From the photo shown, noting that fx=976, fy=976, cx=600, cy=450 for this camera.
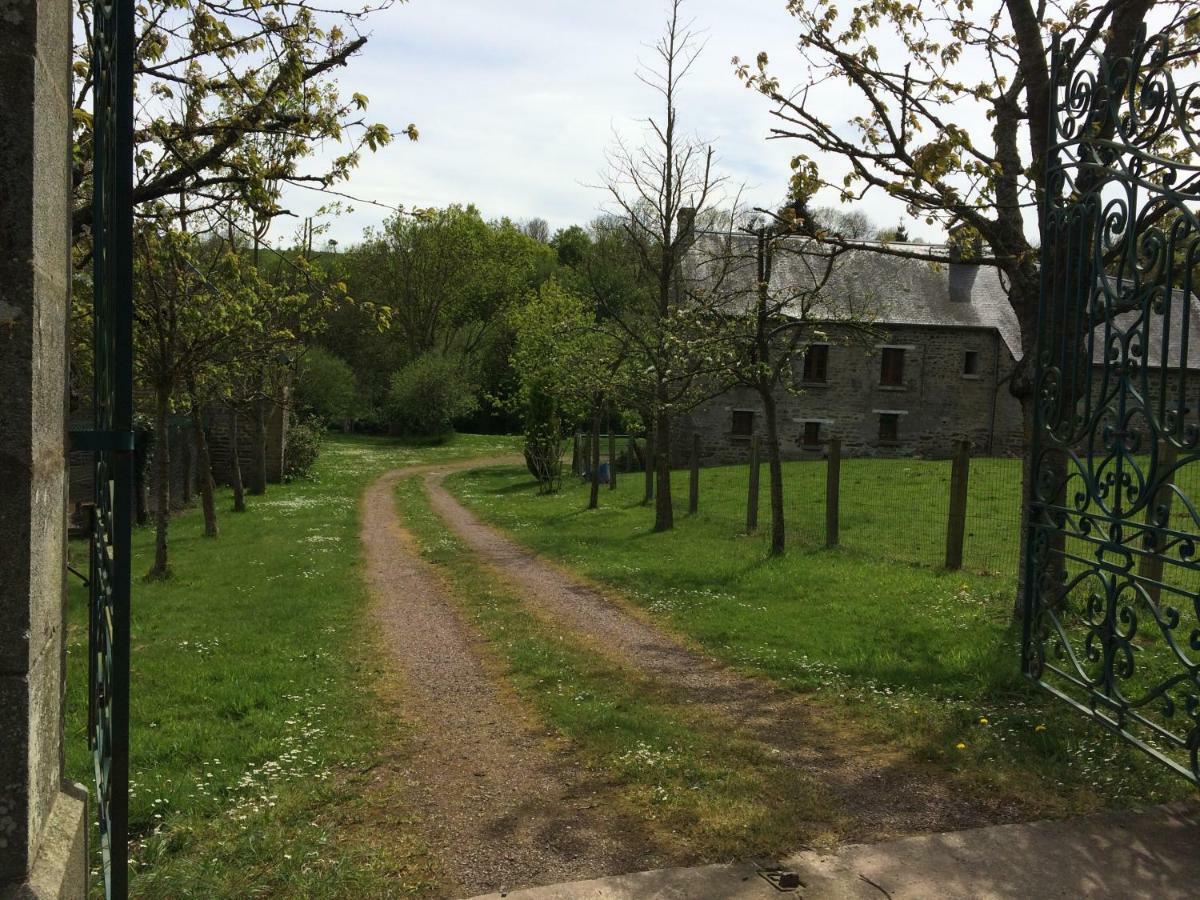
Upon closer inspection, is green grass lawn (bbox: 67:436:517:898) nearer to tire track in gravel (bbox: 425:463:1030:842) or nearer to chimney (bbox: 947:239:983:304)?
tire track in gravel (bbox: 425:463:1030:842)

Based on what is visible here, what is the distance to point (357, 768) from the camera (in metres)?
5.64

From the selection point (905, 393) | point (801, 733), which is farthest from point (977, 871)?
point (905, 393)

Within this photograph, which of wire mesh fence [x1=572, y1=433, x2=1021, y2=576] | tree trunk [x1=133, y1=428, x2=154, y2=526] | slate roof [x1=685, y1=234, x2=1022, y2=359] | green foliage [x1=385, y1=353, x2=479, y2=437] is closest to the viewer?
wire mesh fence [x1=572, y1=433, x2=1021, y2=576]

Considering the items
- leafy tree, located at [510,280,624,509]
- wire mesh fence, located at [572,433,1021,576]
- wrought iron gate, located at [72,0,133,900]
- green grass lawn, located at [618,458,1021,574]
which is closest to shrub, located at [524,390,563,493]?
leafy tree, located at [510,280,624,509]

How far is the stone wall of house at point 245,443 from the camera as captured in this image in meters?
28.5

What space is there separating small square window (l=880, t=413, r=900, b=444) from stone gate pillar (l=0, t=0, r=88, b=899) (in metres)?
37.5

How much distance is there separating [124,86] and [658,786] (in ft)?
13.6

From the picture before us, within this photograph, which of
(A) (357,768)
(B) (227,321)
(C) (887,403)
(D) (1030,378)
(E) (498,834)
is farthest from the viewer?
(C) (887,403)

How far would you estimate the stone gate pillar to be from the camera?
2086mm

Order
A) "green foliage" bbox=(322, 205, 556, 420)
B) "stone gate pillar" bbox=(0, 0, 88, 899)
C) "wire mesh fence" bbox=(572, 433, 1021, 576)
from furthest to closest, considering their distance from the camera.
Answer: "green foliage" bbox=(322, 205, 556, 420) < "wire mesh fence" bbox=(572, 433, 1021, 576) < "stone gate pillar" bbox=(0, 0, 88, 899)

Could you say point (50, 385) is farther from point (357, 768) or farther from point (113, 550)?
point (357, 768)

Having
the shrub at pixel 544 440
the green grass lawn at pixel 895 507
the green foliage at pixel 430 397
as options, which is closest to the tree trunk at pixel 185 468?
the shrub at pixel 544 440

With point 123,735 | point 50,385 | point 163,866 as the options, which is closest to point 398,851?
point 163,866

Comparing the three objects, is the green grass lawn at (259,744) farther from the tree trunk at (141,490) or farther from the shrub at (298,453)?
the shrub at (298,453)
